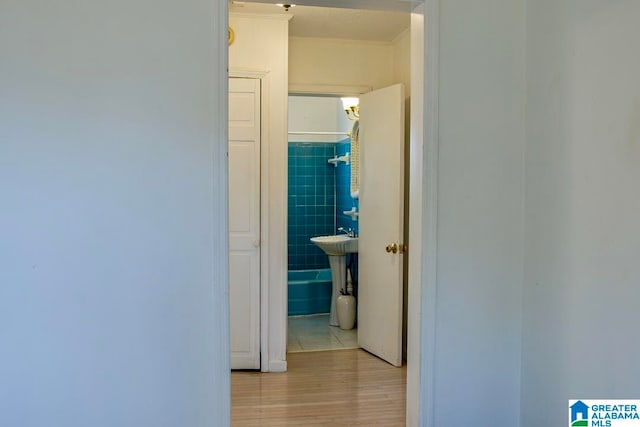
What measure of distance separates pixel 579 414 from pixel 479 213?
0.85 meters

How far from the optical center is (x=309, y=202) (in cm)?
591

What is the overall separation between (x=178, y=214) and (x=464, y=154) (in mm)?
1232

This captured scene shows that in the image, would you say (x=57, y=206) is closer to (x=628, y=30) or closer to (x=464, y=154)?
(x=464, y=154)

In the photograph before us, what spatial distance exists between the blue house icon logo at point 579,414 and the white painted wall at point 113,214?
1337 millimetres

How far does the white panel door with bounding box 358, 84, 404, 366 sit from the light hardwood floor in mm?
295

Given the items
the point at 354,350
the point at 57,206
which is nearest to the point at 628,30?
the point at 57,206

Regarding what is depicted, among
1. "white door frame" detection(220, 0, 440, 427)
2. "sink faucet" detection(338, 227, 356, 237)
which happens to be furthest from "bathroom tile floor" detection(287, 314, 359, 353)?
"white door frame" detection(220, 0, 440, 427)

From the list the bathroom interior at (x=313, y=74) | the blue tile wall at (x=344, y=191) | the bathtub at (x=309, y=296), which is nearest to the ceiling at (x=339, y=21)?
the bathroom interior at (x=313, y=74)

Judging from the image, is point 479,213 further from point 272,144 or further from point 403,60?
point 403,60

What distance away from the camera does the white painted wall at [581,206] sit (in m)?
1.56

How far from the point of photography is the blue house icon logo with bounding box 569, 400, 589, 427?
5.69 feet

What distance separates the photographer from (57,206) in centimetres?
179

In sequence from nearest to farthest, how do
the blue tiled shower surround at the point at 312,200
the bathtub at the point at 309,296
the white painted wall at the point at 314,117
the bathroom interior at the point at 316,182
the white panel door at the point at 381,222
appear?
the white panel door at the point at 381,222, the bathtub at the point at 309,296, the bathroom interior at the point at 316,182, the blue tiled shower surround at the point at 312,200, the white painted wall at the point at 314,117

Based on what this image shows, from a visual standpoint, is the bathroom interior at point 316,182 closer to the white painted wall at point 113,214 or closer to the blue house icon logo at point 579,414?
the white painted wall at point 113,214
